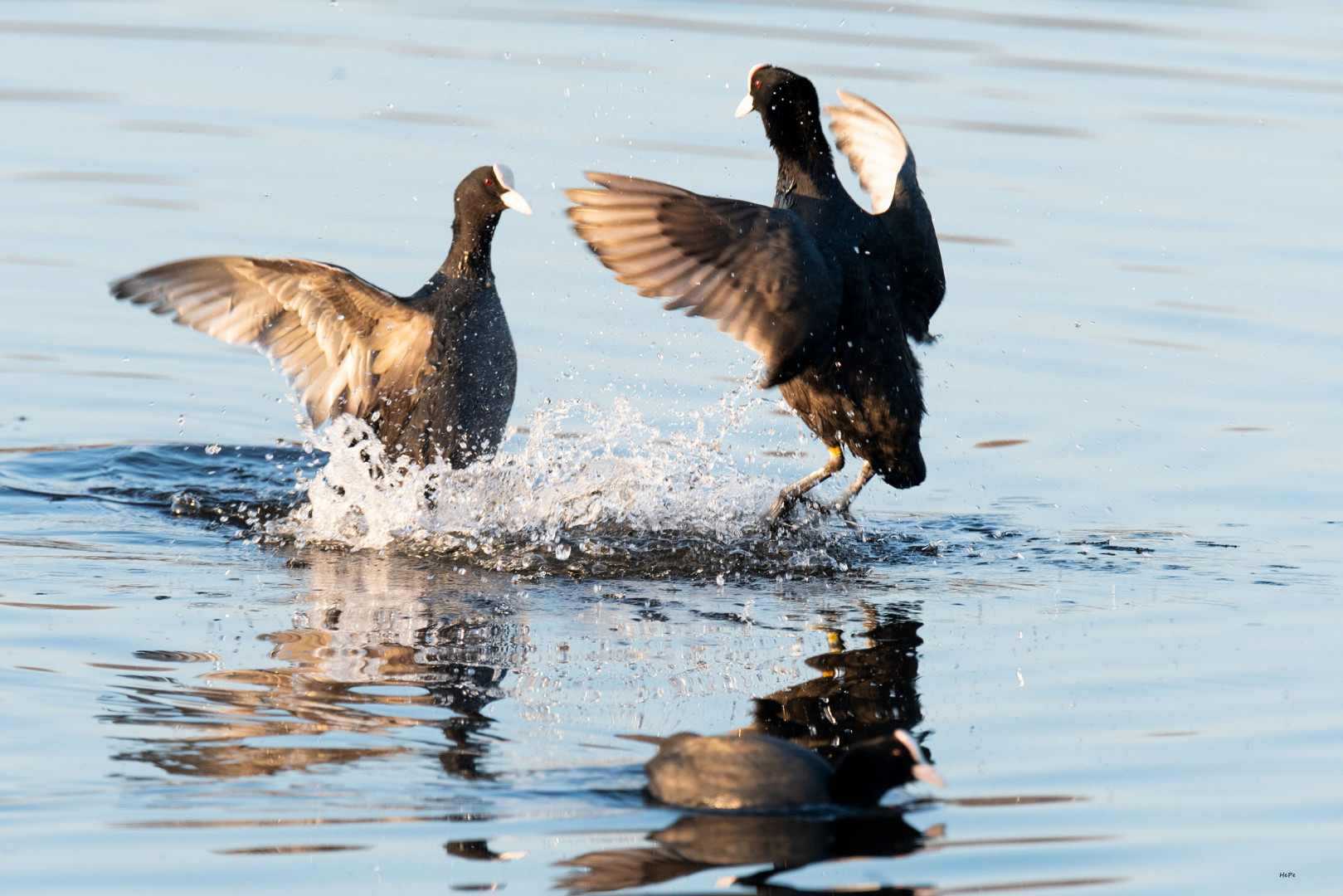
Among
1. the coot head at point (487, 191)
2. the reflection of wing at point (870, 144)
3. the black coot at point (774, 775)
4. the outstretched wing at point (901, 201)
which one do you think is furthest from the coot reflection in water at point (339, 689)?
the reflection of wing at point (870, 144)

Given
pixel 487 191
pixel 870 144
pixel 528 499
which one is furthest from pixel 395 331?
pixel 870 144

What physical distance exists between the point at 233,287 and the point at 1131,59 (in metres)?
8.27

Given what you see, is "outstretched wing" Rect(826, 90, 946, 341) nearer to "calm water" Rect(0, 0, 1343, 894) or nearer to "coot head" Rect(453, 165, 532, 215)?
"calm water" Rect(0, 0, 1343, 894)

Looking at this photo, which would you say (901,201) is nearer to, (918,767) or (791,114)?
(791,114)

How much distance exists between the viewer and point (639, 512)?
5816 mm

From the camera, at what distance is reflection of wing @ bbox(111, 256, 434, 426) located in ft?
19.5

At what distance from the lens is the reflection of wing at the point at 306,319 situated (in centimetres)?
595

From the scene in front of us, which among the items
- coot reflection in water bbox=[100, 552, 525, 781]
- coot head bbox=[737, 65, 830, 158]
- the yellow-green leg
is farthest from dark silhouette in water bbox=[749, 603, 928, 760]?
coot head bbox=[737, 65, 830, 158]

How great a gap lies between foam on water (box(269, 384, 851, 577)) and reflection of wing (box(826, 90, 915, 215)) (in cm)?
117

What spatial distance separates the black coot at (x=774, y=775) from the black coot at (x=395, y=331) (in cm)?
268

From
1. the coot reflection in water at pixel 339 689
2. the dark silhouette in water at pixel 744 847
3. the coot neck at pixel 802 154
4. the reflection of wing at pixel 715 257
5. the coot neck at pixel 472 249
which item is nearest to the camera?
the dark silhouette in water at pixel 744 847

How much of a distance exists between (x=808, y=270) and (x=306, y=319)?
1.84 metres

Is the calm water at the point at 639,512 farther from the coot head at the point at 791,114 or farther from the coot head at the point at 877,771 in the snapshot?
the coot head at the point at 791,114

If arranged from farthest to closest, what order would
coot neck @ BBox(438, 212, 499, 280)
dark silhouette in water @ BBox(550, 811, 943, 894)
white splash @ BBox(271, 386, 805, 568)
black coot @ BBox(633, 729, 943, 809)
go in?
1. coot neck @ BBox(438, 212, 499, 280)
2. white splash @ BBox(271, 386, 805, 568)
3. black coot @ BBox(633, 729, 943, 809)
4. dark silhouette in water @ BBox(550, 811, 943, 894)
